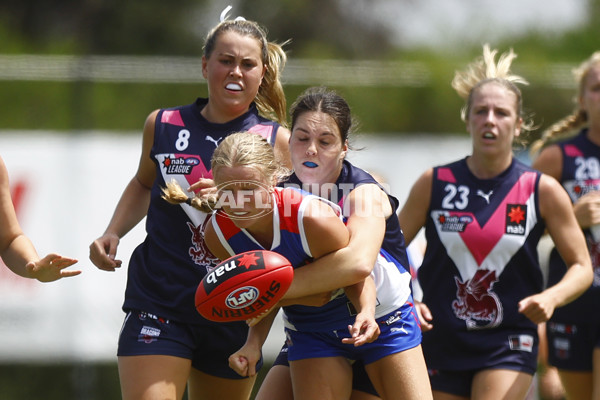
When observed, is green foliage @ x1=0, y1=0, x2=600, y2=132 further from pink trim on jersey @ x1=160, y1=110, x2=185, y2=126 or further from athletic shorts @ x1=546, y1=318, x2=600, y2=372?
pink trim on jersey @ x1=160, y1=110, x2=185, y2=126

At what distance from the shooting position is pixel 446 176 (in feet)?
14.2

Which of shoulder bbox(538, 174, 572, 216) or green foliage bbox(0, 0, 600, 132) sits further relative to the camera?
Answer: green foliage bbox(0, 0, 600, 132)

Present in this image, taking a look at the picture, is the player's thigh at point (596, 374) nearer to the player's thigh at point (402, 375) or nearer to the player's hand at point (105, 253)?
the player's thigh at point (402, 375)

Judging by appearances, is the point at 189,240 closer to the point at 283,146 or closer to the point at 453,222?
the point at 283,146

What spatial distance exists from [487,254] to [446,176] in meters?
0.43

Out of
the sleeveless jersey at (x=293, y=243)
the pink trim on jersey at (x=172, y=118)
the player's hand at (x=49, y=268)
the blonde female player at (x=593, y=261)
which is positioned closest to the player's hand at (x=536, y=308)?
the sleeveless jersey at (x=293, y=243)

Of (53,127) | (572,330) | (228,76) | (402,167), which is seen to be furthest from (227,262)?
(53,127)

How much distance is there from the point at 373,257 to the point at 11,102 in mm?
5609

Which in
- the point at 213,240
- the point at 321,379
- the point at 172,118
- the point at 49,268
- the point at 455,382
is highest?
the point at 172,118

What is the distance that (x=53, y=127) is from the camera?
25.7 feet

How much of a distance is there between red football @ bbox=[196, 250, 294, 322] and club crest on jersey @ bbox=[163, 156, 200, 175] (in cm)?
89

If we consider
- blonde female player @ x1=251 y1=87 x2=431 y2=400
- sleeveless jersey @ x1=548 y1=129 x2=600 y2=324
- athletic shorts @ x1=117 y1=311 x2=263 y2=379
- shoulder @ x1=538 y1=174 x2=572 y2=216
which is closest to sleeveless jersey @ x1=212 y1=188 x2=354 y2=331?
blonde female player @ x1=251 y1=87 x2=431 y2=400

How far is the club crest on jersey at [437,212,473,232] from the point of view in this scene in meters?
4.21

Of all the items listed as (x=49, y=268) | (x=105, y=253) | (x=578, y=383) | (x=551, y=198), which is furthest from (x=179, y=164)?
(x=578, y=383)
